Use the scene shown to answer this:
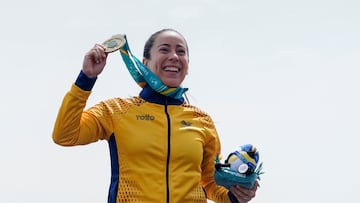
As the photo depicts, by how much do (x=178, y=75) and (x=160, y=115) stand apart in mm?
458

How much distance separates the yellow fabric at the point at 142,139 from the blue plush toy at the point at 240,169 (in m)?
0.27

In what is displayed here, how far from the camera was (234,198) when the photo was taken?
570 centimetres

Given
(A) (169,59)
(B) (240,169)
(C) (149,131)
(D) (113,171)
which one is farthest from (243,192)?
(A) (169,59)

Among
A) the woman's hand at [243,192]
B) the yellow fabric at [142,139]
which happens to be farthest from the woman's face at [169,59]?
the woman's hand at [243,192]

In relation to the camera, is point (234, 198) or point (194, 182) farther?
point (234, 198)

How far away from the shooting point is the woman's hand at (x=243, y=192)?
5633mm

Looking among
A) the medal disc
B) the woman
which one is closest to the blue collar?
the woman

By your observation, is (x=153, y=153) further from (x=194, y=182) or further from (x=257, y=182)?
(x=257, y=182)

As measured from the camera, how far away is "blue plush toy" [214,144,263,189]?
5508 mm

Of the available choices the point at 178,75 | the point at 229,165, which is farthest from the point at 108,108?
the point at 229,165

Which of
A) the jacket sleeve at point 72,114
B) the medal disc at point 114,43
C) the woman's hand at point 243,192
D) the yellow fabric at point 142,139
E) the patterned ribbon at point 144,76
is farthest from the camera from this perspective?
the woman's hand at point 243,192

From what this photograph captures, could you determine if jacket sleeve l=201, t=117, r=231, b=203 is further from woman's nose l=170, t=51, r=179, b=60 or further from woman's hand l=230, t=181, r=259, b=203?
woman's nose l=170, t=51, r=179, b=60

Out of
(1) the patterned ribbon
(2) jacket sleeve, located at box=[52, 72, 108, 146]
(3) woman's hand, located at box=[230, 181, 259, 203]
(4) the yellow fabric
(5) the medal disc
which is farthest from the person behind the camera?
(3) woman's hand, located at box=[230, 181, 259, 203]

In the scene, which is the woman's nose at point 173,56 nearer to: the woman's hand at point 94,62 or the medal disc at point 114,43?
the medal disc at point 114,43
